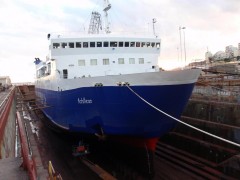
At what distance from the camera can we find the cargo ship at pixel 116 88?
11.3m

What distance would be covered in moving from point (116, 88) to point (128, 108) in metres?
1.00

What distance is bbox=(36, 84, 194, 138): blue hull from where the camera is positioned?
11320mm

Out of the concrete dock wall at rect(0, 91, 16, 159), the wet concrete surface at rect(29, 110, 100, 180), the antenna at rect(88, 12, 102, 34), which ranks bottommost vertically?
the wet concrete surface at rect(29, 110, 100, 180)

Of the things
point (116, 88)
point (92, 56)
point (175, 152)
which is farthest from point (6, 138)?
point (175, 152)

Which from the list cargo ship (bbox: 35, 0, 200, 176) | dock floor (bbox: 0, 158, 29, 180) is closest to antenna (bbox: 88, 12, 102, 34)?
cargo ship (bbox: 35, 0, 200, 176)

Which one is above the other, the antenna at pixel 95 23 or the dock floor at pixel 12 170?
the antenna at pixel 95 23

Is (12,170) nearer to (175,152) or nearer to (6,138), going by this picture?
(6,138)

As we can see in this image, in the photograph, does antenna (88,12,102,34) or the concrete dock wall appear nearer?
the concrete dock wall

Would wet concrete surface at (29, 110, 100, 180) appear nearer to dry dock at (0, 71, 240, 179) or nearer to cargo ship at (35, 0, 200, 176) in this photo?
dry dock at (0, 71, 240, 179)

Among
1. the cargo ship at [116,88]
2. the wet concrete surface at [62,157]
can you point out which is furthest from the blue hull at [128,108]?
the wet concrete surface at [62,157]

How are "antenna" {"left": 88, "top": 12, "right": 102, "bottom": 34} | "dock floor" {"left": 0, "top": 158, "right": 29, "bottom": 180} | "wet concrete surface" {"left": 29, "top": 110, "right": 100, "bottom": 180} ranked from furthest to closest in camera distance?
"antenna" {"left": 88, "top": 12, "right": 102, "bottom": 34}
"wet concrete surface" {"left": 29, "top": 110, "right": 100, "bottom": 180}
"dock floor" {"left": 0, "top": 158, "right": 29, "bottom": 180}

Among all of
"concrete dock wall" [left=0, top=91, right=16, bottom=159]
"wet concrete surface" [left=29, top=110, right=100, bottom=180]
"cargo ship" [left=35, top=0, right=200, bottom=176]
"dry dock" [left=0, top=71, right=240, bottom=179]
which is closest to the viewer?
"concrete dock wall" [left=0, top=91, right=16, bottom=159]

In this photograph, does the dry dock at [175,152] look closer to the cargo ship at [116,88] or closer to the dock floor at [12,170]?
the cargo ship at [116,88]

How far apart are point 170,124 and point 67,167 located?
6.22 meters
